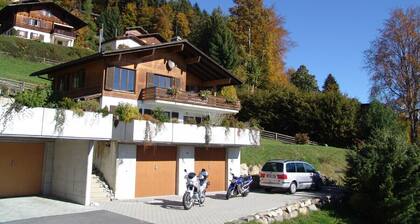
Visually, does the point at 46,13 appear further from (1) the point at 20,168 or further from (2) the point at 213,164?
(1) the point at 20,168

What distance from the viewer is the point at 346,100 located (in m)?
46.9

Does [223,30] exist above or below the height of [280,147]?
above

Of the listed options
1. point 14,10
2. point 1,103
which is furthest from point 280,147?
point 14,10

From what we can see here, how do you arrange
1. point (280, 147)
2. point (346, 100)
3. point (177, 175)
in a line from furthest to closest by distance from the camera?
point (346, 100) → point (280, 147) → point (177, 175)

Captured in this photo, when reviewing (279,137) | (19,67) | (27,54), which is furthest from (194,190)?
(27,54)

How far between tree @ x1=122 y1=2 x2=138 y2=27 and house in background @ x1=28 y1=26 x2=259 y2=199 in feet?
223

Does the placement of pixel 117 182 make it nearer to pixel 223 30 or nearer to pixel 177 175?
pixel 177 175

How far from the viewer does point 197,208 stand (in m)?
18.7

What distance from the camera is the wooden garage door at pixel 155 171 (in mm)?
21969

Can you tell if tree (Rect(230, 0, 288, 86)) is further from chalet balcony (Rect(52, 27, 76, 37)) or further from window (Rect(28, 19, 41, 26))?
window (Rect(28, 19, 41, 26))

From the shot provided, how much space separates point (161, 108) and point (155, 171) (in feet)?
20.7

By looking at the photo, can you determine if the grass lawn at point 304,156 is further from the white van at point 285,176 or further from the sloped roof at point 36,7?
the sloped roof at point 36,7

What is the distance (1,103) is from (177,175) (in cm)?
1057

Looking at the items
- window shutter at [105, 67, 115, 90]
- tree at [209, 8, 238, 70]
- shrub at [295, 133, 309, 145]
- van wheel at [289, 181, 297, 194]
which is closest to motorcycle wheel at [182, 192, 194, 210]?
van wheel at [289, 181, 297, 194]
